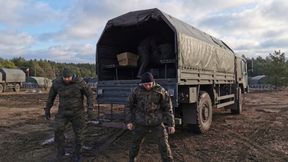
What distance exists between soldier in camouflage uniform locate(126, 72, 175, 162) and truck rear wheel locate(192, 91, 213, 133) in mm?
3212

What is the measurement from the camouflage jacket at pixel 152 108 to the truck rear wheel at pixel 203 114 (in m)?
3.20

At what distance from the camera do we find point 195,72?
905cm

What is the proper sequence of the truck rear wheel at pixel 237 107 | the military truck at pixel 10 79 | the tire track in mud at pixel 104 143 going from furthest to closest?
the military truck at pixel 10 79, the truck rear wheel at pixel 237 107, the tire track in mud at pixel 104 143

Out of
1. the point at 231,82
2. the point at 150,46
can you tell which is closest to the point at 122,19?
the point at 150,46

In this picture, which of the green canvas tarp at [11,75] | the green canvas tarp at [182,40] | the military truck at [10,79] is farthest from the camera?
the green canvas tarp at [11,75]

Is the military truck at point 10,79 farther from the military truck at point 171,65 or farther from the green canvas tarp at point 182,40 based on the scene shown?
the green canvas tarp at point 182,40

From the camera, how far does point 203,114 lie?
9617 mm

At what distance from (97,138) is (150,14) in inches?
131

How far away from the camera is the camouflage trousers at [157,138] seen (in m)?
5.84

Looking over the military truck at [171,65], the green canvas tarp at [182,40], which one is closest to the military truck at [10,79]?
the military truck at [171,65]

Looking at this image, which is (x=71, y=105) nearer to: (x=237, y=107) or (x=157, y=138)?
(x=157, y=138)

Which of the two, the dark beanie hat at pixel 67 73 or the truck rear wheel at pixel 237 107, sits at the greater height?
the dark beanie hat at pixel 67 73

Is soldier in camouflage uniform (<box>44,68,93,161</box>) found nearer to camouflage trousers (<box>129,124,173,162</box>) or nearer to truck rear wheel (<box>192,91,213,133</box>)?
camouflage trousers (<box>129,124,173,162</box>)

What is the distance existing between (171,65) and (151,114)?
13.8 feet
